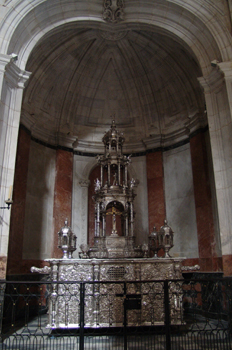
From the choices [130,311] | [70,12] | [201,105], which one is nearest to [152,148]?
[201,105]

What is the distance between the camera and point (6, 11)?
7266mm

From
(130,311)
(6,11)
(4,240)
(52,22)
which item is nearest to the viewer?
(4,240)

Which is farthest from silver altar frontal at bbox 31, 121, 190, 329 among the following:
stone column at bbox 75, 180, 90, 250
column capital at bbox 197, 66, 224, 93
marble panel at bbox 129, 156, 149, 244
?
column capital at bbox 197, 66, 224, 93

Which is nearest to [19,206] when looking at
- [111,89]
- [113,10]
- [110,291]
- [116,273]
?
[116,273]

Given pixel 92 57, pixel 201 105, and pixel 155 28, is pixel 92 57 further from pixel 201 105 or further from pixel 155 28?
pixel 201 105

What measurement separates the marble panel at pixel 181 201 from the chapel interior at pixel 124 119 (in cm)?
4

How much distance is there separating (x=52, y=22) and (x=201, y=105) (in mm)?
5178

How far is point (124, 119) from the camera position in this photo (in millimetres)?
12109

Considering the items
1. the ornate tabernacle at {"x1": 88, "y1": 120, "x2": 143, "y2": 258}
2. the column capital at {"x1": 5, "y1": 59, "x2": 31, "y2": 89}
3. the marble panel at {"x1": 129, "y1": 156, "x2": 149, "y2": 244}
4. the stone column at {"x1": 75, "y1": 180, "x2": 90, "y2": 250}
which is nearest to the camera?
the column capital at {"x1": 5, "y1": 59, "x2": 31, "y2": 89}

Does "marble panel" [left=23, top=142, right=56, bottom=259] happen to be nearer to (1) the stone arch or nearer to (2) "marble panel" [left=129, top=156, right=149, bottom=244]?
(2) "marble panel" [left=129, top=156, right=149, bottom=244]

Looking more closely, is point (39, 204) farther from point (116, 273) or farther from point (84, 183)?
point (116, 273)

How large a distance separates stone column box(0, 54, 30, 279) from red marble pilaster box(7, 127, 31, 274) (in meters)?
2.03

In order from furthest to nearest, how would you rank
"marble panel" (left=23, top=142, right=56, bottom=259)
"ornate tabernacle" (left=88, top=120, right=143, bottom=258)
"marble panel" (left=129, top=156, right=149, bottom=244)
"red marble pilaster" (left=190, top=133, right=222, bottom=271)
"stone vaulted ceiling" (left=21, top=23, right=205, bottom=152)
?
1. "marble panel" (left=129, top=156, right=149, bottom=244)
2. "stone vaulted ceiling" (left=21, top=23, right=205, bottom=152)
3. "marble panel" (left=23, top=142, right=56, bottom=259)
4. "red marble pilaster" (left=190, top=133, right=222, bottom=271)
5. "ornate tabernacle" (left=88, top=120, right=143, bottom=258)

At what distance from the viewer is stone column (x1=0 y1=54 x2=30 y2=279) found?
6320 millimetres
